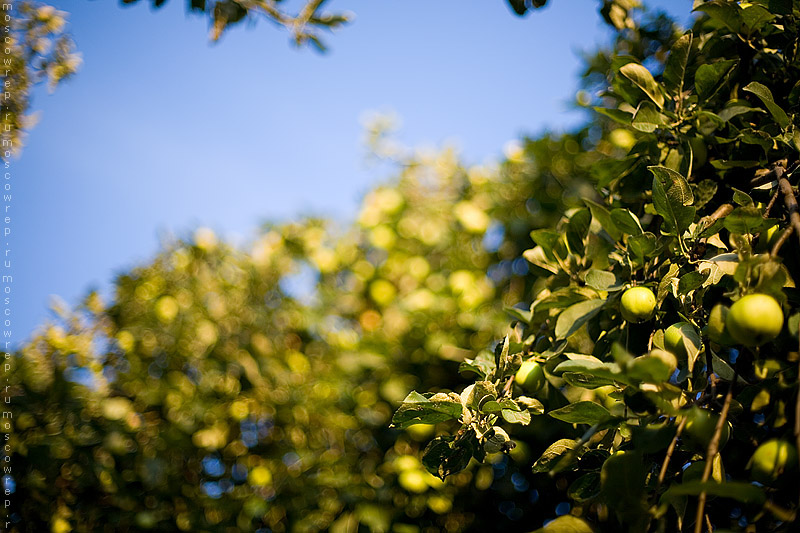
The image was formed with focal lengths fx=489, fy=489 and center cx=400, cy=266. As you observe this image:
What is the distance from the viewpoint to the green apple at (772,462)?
1.73 ft

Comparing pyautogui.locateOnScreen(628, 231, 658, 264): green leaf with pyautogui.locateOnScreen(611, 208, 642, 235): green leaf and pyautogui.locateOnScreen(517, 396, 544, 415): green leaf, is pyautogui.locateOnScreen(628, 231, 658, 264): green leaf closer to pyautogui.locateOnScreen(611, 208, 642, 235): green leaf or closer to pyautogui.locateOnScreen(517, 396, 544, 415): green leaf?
pyautogui.locateOnScreen(611, 208, 642, 235): green leaf

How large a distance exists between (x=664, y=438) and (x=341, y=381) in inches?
68.0

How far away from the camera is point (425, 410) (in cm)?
72

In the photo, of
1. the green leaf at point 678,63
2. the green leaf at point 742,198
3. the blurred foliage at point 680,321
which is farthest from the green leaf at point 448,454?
the green leaf at point 678,63

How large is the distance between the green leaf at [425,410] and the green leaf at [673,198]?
1.40ft

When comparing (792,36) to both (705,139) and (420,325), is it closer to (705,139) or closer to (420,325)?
(705,139)

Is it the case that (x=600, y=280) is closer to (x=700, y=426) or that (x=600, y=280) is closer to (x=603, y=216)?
(x=603, y=216)

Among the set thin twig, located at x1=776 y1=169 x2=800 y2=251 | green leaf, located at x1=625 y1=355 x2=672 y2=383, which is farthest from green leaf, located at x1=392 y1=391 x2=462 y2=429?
thin twig, located at x1=776 y1=169 x2=800 y2=251

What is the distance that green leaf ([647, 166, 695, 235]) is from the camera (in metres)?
0.73

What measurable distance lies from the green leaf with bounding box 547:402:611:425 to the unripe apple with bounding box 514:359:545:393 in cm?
15

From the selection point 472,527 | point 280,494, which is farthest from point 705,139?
point 280,494

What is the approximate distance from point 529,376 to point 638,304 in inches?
8.5

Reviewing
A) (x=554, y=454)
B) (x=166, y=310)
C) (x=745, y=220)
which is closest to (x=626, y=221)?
(x=745, y=220)

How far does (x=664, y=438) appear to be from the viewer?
22.5 inches
